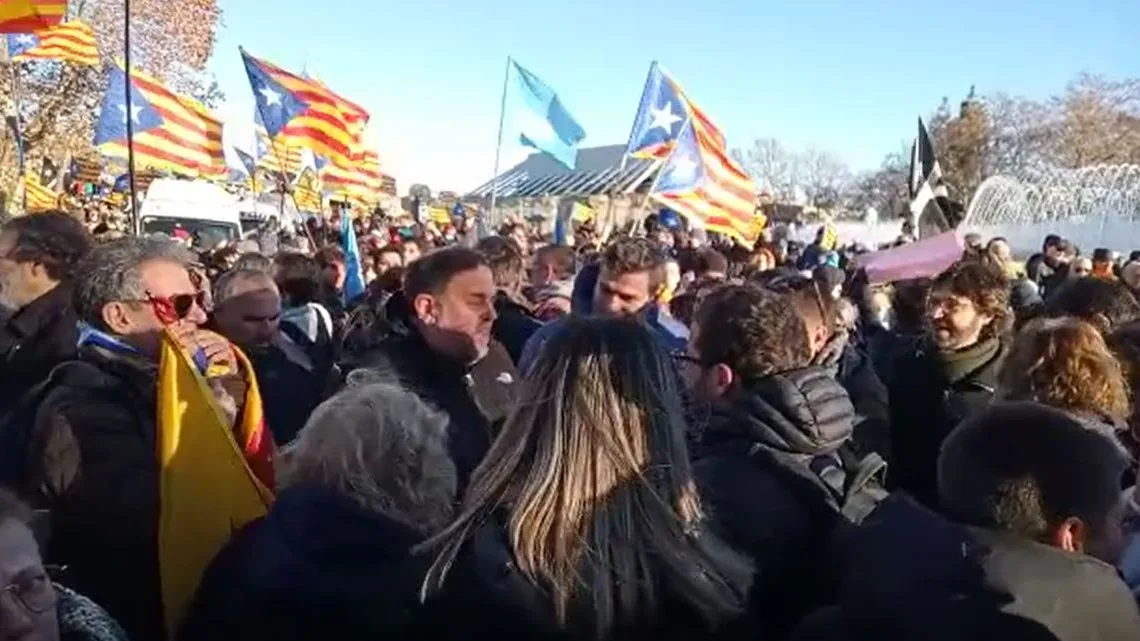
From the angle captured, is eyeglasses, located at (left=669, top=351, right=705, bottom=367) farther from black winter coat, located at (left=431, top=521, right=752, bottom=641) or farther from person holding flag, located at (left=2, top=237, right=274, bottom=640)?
person holding flag, located at (left=2, top=237, right=274, bottom=640)

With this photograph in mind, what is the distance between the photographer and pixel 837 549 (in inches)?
104

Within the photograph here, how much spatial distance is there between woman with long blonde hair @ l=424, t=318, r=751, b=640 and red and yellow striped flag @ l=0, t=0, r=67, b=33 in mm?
8094

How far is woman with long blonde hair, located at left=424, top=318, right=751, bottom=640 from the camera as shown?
7.47 ft

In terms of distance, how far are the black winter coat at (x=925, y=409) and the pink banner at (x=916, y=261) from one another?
8.46 ft

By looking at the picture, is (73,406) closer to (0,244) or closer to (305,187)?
(0,244)

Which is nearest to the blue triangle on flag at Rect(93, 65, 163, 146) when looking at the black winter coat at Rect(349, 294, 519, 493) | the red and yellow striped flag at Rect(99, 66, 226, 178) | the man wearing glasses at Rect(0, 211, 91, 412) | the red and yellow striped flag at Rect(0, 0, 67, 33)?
the red and yellow striped flag at Rect(99, 66, 226, 178)

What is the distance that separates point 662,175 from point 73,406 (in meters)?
8.06

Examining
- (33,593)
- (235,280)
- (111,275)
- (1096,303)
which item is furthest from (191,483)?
(1096,303)

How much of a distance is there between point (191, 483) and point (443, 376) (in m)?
1.27

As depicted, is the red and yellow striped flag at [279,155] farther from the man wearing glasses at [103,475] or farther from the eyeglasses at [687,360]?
the eyeglasses at [687,360]

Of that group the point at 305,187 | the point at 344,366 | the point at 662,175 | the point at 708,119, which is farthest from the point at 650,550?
the point at 305,187

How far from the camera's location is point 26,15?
9195 mm

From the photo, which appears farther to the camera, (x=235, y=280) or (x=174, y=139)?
(x=174, y=139)

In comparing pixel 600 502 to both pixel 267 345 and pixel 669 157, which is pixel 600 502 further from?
pixel 669 157
